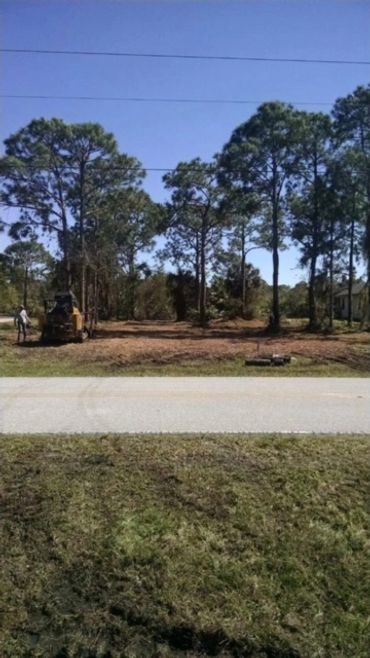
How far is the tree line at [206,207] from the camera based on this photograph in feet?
96.4

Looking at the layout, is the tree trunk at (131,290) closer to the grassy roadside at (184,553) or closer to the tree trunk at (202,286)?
the tree trunk at (202,286)

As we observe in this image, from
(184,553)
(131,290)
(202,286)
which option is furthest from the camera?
(131,290)

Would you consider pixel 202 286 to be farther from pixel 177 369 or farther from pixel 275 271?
pixel 177 369

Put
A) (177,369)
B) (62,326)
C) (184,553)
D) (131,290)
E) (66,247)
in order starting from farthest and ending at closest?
(131,290)
(66,247)
(62,326)
(177,369)
(184,553)

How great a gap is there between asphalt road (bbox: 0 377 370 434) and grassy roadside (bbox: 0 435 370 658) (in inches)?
51.9

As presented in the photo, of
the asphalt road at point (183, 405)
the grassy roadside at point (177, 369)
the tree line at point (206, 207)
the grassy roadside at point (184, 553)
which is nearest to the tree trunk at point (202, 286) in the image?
the tree line at point (206, 207)

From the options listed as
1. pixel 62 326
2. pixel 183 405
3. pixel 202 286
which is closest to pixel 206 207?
pixel 202 286

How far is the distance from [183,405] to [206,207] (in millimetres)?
35097

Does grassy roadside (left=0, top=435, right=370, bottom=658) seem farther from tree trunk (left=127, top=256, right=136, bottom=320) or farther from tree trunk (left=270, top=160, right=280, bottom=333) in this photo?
tree trunk (left=127, top=256, right=136, bottom=320)

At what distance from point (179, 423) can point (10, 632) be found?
3663 millimetres

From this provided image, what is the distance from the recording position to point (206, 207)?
137 feet

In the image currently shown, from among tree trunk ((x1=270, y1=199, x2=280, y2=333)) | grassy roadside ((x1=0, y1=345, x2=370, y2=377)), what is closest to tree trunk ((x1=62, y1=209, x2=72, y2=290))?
tree trunk ((x1=270, y1=199, x2=280, y2=333))

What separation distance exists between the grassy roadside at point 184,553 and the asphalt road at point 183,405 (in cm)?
132

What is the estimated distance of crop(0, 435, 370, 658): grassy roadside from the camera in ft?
11.2
